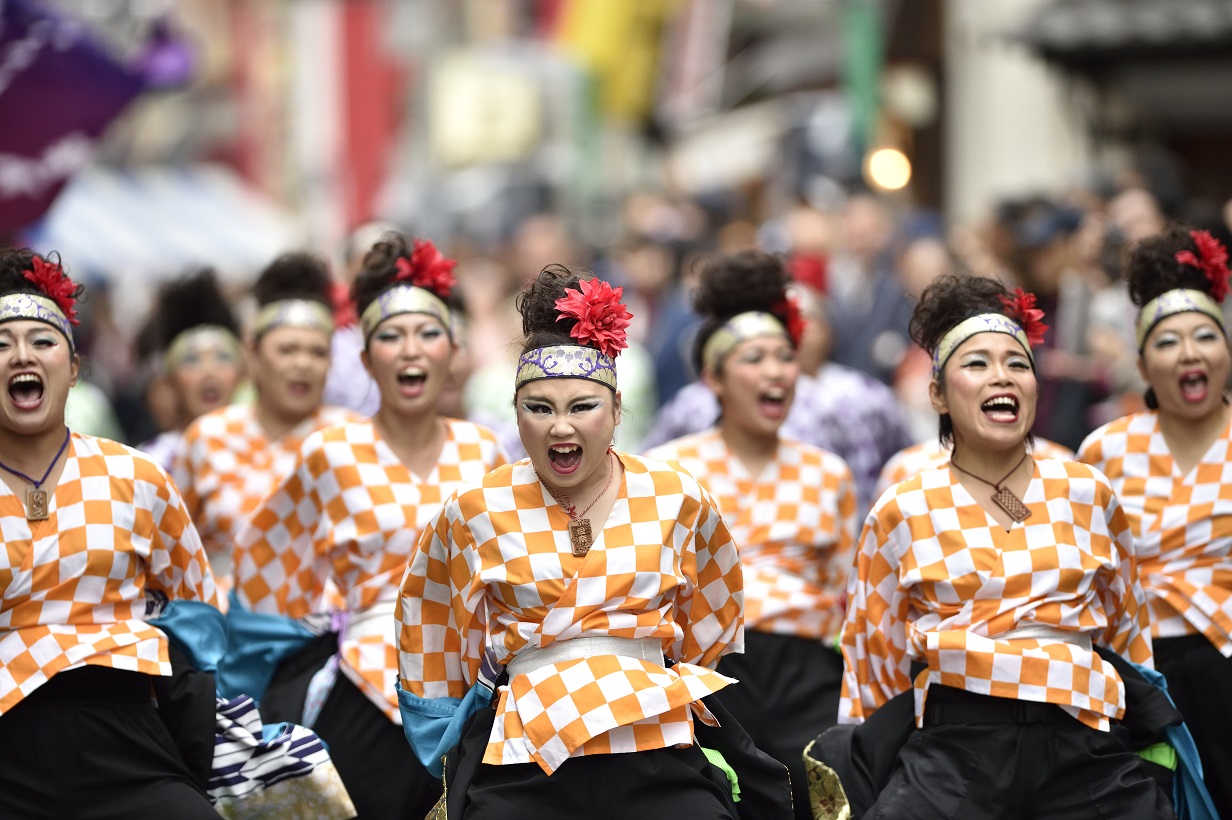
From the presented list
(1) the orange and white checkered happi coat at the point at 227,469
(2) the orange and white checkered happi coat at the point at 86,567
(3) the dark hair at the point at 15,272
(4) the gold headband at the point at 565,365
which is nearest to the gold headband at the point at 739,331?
(1) the orange and white checkered happi coat at the point at 227,469

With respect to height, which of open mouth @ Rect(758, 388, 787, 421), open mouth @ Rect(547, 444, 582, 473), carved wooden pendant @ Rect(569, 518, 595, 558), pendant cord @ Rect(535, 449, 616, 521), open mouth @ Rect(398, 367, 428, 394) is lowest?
carved wooden pendant @ Rect(569, 518, 595, 558)

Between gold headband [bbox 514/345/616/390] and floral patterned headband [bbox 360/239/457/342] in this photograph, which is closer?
gold headband [bbox 514/345/616/390]

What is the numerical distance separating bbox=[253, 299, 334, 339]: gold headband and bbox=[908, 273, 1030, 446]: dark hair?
103 inches

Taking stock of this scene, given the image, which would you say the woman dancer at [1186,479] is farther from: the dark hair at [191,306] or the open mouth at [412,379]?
the dark hair at [191,306]

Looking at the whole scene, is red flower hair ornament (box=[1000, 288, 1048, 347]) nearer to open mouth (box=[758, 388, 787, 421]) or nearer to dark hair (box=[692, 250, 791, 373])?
open mouth (box=[758, 388, 787, 421])

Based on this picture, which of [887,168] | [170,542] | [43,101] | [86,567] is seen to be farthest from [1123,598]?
[887,168]

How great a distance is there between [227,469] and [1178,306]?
11.8 feet

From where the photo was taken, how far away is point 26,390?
5301mm

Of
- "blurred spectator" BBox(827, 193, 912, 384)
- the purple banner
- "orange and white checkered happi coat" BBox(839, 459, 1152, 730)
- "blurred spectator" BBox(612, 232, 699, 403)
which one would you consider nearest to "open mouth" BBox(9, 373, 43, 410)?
"orange and white checkered happi coat" BBox(839, 459, 1152, 730)

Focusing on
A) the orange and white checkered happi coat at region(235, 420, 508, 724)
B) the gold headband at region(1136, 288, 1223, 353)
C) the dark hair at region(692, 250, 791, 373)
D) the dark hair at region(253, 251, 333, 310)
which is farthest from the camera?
the dark hair at region(253, 251, 333, 310)

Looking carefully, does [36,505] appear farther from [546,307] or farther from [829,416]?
[829,416]

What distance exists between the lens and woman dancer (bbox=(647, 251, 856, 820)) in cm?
646

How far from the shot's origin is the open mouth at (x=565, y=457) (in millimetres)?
5020

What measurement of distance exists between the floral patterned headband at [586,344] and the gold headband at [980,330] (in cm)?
100
